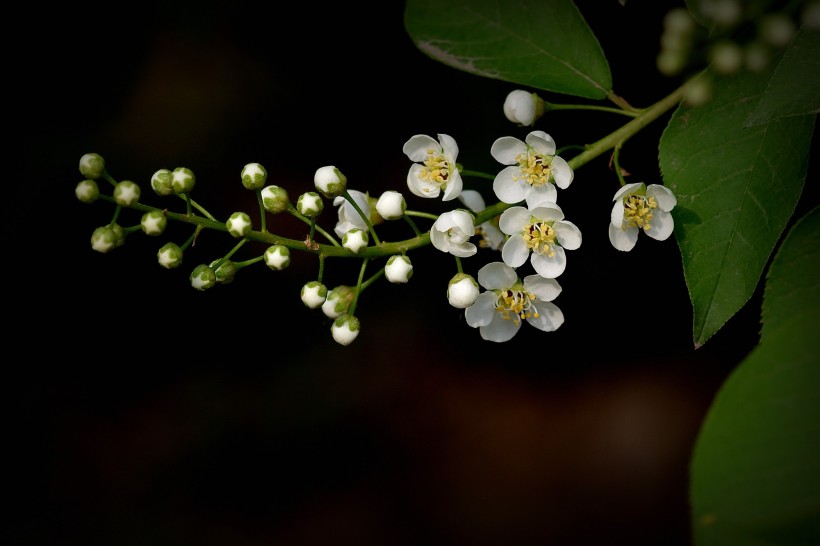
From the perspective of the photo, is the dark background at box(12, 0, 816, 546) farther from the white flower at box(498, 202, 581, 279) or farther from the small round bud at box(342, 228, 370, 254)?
the small round bud at box(342, 228, 370, 254)

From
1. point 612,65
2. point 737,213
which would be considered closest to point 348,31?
point 612,65

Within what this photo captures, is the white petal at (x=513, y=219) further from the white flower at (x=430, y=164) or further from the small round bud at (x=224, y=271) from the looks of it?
the small round bud at (x=224, y=271)

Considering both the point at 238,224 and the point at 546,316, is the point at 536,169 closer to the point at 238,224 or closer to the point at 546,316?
the point at 546,316

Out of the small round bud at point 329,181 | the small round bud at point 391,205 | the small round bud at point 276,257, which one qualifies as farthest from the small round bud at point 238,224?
the small round bud at point 391,205

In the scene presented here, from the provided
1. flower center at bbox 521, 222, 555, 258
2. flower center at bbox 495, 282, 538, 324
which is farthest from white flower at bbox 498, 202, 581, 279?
flower center at bbox 495, 282, 538, 324

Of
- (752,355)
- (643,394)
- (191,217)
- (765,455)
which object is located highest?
(643,394)

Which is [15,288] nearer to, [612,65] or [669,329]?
[612,65]

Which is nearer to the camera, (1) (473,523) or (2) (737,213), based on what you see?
(2) (737,213)
